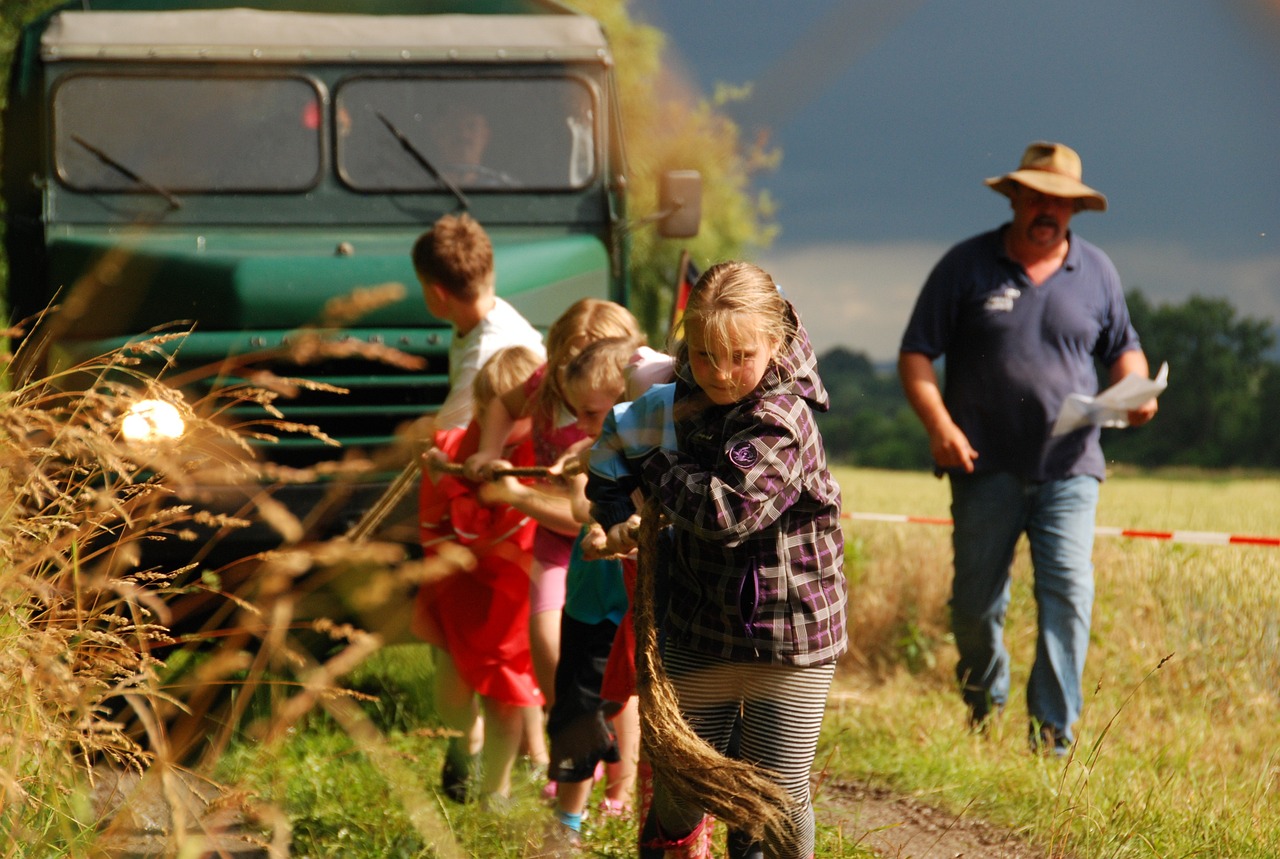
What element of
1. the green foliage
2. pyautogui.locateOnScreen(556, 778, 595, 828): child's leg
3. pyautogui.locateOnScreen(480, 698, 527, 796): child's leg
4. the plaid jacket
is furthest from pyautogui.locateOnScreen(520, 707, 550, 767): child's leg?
the green foliage

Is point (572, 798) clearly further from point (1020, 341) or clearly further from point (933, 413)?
point (1020, 341)

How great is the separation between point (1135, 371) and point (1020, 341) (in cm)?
37

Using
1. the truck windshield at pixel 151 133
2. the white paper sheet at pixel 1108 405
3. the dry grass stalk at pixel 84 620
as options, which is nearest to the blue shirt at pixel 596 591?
the dry grass stalk at pixel 84 620

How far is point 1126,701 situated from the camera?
2648 mm

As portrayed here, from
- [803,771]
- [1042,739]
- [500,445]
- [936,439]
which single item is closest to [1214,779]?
[1042,739]

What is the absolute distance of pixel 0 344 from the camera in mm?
2660

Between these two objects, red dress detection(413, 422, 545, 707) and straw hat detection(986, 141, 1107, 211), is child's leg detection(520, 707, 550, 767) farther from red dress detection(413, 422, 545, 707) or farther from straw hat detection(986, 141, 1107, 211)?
straw hat detection(986, 141, 1107, 211)

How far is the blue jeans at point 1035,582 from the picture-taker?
13.6 ft

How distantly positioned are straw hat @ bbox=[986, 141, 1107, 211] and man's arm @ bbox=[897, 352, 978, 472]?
2.10 feet

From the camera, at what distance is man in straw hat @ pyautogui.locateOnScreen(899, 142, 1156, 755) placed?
4191mm

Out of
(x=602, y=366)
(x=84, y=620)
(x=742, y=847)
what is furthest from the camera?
(x=602, y=366)

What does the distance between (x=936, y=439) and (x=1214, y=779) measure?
1.30 m

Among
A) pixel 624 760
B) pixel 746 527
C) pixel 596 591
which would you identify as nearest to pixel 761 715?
pixel 746 527

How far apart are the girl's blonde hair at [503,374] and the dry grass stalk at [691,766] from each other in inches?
49.0
